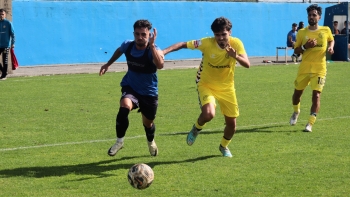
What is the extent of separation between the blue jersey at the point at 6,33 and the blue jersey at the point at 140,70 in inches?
534

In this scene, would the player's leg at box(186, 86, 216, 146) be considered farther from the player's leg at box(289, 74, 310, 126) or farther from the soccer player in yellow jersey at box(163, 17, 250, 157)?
the player's leg at box(289, 74, 310, 126)

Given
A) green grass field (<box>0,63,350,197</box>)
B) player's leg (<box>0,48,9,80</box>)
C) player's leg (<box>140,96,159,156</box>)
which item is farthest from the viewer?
player's leg (<box>0,48,9,80</box>)

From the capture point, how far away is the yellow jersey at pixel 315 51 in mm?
12781

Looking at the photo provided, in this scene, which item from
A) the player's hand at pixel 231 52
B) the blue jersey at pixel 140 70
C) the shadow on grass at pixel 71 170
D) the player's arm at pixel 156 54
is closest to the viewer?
the shadow on grass at pixel 71 170

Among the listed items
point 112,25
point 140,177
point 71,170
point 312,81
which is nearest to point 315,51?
point 312,81

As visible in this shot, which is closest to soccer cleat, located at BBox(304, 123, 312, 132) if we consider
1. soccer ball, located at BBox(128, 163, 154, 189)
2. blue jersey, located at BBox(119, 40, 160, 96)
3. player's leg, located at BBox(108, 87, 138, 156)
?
blue jersey, located at BBox(119, 40, 160, 96)

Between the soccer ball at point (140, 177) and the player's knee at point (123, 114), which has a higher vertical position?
the player's knee at point (123, 114)

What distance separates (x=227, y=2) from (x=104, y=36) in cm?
838

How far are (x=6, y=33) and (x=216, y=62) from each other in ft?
45.8

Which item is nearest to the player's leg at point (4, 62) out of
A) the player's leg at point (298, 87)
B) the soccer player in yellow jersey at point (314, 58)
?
the player's leg at point (298, 87)

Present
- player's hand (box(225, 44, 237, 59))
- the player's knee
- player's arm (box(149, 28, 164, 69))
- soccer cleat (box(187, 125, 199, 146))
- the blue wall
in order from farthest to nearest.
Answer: the blue wall
soccer cleat (box(187, 125, 199, 146))
the player's knee
player's hand (box(225, 44, 237, 59))
player's arm (box(149, 28, 164, 69))

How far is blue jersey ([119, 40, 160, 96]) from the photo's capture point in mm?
9398

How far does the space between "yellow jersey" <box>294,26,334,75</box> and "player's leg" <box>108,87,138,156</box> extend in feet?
15.0

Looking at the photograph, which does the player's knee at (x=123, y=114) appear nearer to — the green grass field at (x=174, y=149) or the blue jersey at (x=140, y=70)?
the blue jersey at (x=140, y=70)
